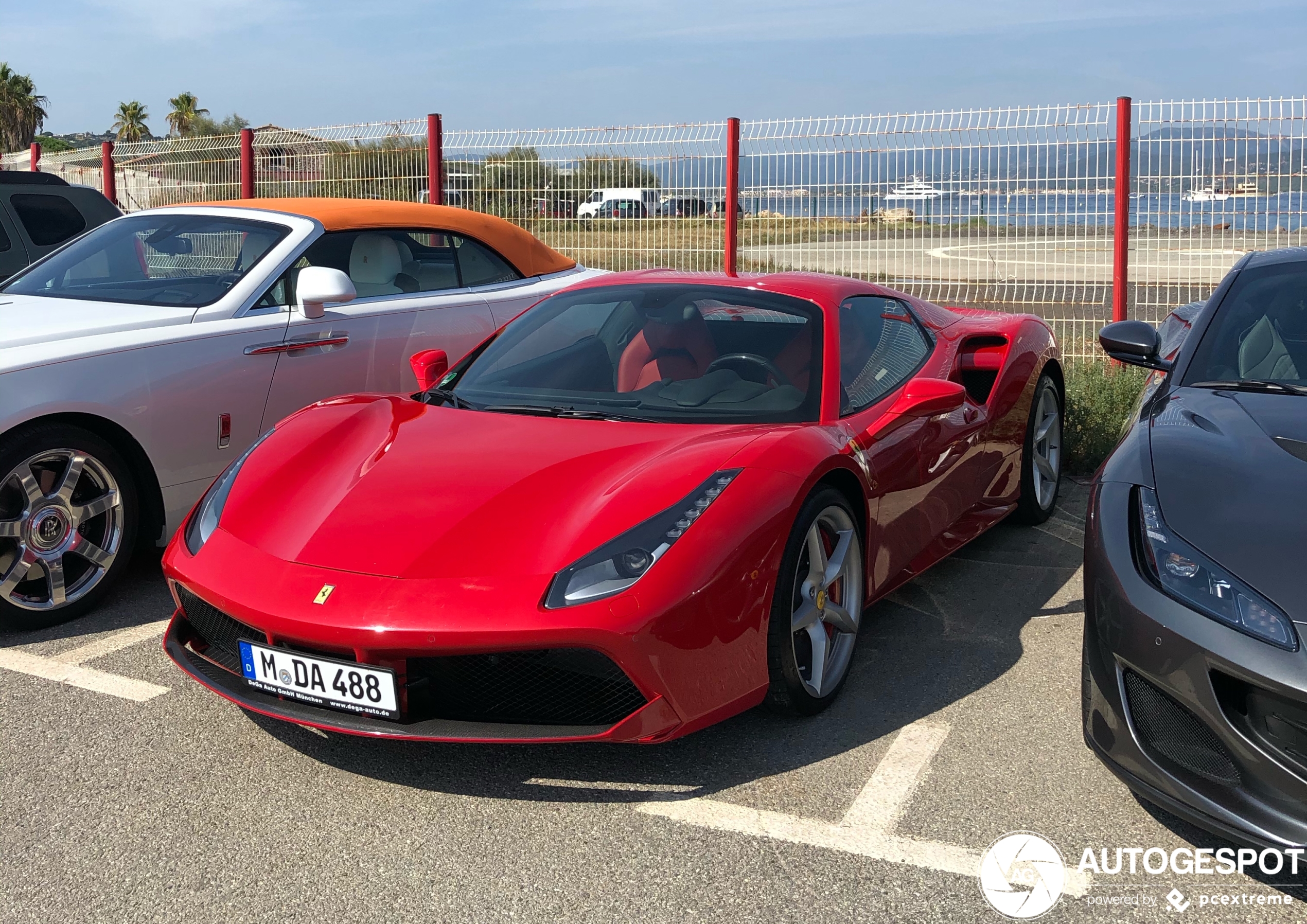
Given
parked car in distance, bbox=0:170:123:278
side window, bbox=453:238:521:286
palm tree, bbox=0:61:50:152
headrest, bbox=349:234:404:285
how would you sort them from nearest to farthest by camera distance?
headrest, bbox=349:234:404:285 < side window, bbox=453:238:521:286 < parked car in distance, bbox=0:170:123:278 < palm tree, bbox=0:61:50:152

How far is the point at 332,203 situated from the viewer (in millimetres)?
5695

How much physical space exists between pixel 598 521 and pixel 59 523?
2219 millimetres

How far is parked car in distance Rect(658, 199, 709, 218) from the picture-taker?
9.46m

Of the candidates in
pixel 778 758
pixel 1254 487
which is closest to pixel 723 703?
pixel 778 758

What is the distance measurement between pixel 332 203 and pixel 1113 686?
14.4ft

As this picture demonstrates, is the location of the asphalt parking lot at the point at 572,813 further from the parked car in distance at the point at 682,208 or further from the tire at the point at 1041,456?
the parked car in distance at the point at 682,208

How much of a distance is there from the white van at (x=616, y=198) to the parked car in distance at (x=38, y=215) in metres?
3.57

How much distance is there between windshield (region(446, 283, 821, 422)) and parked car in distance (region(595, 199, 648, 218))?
17.6ft

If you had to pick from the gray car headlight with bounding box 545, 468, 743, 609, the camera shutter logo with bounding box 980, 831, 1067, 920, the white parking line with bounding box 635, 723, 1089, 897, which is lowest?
the camera shutter logo with bounding box 980, 831, 1067, 920

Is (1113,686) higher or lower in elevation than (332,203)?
lower

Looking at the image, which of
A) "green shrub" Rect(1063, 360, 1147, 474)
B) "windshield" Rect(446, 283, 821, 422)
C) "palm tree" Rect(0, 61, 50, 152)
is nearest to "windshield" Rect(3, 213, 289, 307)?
"windshield" Rect(446, 283, 821, 422)

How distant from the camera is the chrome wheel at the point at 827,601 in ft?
10.7

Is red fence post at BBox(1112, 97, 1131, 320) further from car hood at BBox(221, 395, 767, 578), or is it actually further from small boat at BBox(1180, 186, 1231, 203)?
car hood at BBox(221, 395, 767, 578)

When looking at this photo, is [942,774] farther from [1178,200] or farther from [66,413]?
[1178,200]
